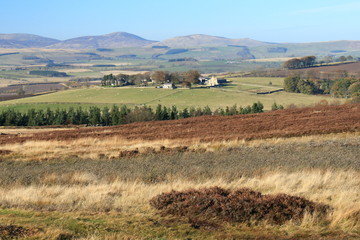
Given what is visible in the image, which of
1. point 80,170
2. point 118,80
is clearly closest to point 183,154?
point 80,170

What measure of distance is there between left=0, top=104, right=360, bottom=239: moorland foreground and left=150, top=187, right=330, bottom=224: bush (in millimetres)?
145

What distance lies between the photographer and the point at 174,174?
16.3m

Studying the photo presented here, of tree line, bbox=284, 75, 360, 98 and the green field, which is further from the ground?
tree line, bbox=284, 75, 360, 98

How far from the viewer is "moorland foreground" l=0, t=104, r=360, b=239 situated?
9.46 metres

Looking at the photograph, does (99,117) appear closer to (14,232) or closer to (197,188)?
(197,188)

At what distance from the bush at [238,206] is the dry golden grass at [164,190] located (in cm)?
45

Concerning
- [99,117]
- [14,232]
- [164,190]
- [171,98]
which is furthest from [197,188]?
[171,98]

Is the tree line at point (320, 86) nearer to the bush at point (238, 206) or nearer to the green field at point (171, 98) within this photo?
the green field at point (171, 98)

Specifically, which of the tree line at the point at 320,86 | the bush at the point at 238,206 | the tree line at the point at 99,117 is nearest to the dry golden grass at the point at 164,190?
the bush at the point at 238,206

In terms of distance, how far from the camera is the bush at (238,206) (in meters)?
10.4

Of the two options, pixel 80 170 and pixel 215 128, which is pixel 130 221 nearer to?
pixel 80 170

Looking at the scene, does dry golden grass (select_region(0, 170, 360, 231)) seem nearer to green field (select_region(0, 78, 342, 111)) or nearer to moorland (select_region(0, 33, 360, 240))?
moorland (select_region(0, 33, 360, 240))

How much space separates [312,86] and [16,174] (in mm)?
119289

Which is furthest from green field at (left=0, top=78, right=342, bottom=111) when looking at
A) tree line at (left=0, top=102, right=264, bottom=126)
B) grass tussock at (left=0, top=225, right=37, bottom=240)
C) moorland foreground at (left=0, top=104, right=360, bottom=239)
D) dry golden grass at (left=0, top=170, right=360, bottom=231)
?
grass tussock at (left=0, top=225, right=37, bottom=240)
